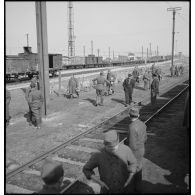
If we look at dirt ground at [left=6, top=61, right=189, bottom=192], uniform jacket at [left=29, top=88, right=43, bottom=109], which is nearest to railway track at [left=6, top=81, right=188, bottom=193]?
dirt ground at [left=6, top=61, right=189, bottom=192]

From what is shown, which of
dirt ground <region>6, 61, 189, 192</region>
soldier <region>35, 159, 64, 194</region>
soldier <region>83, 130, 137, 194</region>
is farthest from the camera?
dirt ground <region>6, 61, 189, 192</region>

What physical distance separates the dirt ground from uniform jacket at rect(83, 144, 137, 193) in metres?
2.09

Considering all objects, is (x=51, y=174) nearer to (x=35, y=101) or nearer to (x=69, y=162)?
(x=69, y=162)

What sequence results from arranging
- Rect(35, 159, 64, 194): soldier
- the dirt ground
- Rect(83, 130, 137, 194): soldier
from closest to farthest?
Rect(35, 159, 64, 194): soldier
Rect(83, 130, 137, 194): soldier
the dirt ground

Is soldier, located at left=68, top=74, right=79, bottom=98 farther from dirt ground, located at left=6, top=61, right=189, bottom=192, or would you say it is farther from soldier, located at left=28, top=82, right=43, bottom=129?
soldier, located at left=28, top=82, right=43, bottom=129

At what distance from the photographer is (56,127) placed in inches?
407

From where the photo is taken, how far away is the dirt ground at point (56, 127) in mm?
7289

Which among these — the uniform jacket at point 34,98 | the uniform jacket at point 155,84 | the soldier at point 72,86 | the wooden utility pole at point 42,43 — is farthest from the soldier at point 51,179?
the soldier at point 72,86

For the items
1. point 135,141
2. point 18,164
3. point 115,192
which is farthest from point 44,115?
point 115,192

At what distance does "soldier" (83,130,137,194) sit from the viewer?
358cm

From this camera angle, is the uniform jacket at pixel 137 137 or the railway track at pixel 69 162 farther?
the railway track at pixel 69 162

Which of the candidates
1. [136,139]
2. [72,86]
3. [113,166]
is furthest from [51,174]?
[72,86]

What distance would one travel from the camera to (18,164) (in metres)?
6.76

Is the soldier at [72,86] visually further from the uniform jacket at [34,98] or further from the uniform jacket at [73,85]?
the uniform jacket at [34,98]
